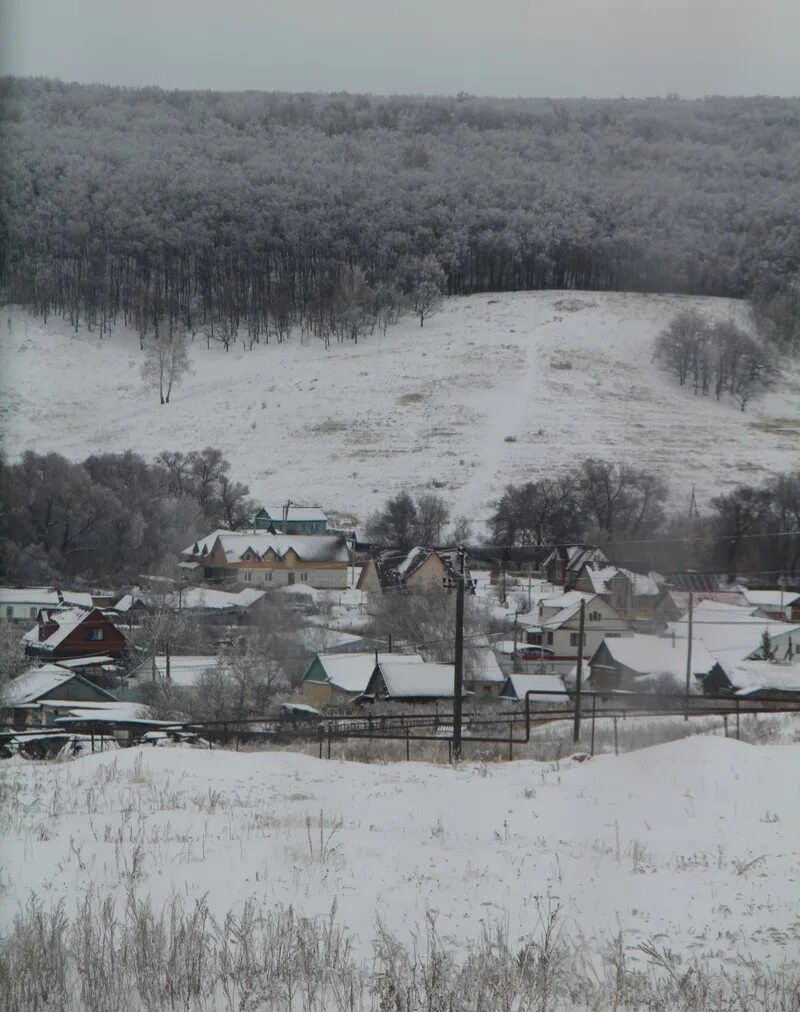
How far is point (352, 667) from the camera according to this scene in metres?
16.4

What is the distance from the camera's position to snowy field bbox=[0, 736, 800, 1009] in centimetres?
304

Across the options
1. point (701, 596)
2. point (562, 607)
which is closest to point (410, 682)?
point (562, 607)

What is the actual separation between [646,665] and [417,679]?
26.2 ft

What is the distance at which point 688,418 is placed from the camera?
33.6 m

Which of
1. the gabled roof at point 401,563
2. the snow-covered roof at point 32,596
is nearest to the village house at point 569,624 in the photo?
the gabled roof at point 401,563

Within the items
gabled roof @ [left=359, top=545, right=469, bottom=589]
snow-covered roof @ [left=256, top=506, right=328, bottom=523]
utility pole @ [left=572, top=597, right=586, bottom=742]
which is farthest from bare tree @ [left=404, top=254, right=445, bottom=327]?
utility pole @ [left=572, top=597, right=586, bottom=742]

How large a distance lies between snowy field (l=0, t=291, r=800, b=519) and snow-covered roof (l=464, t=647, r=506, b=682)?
9.08 meters

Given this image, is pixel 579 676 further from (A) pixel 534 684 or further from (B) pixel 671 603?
(A) pixel 534 684

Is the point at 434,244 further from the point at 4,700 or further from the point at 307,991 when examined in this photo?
the point at 307,991

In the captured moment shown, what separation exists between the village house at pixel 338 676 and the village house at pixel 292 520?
1182 centimetres

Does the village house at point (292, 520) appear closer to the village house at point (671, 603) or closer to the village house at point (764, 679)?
the village house at point (764, 679)

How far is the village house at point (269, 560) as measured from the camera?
2377 cm

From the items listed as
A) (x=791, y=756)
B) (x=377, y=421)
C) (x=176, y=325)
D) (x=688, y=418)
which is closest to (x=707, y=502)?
(x=791, y=756)

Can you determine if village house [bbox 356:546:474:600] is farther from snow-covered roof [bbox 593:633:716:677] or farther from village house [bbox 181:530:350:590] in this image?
snow-covered roof [bbox 593:633:716:677]
